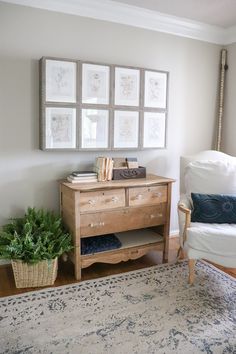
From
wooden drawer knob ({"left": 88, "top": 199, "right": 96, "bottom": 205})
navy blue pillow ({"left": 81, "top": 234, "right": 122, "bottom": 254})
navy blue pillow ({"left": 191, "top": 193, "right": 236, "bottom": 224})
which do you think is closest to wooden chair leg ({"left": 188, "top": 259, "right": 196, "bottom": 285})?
navy blue pillow ({"left": 191, "top": 193, "right": 236, "bottom": 224})

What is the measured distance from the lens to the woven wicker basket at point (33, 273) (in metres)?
2.39

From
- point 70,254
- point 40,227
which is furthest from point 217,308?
point 40,227

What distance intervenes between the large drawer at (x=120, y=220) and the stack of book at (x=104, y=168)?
0.33 metres

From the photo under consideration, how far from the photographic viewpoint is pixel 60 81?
8.66 feet

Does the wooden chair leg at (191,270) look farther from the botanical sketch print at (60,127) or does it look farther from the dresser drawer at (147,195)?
the botanical sketch print at (60,127)

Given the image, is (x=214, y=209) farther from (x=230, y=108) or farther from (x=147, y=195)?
(x=230, y=108)

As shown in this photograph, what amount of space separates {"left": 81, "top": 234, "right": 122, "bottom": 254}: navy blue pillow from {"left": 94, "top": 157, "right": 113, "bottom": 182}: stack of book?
564mm

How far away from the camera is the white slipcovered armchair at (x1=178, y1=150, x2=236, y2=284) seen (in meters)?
2.34

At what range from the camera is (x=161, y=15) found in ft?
10.1

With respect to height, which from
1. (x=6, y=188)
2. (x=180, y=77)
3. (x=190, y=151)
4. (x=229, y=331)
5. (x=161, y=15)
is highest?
(x=161, y=15)

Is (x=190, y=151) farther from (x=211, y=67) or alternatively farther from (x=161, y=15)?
(x=161, y=15)

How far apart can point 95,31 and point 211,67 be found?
1522 millimetres

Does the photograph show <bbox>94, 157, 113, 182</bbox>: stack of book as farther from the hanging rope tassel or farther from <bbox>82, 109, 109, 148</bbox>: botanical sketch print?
the hanging rope tassel

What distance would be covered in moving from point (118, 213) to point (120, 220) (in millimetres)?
71
